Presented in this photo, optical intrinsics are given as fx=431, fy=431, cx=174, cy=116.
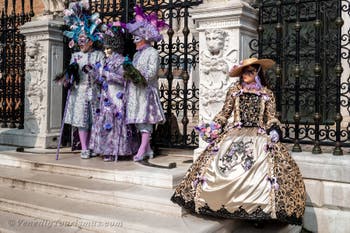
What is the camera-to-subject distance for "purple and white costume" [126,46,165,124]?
6.14 m

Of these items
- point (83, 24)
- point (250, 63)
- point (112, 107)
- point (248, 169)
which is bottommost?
point (248, 169)

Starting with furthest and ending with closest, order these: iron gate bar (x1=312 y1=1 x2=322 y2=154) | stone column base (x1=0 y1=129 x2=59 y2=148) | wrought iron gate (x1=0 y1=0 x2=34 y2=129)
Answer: wrought iron gate (x1=0 y1=0 x2=34 y2=129) < stone column base (x1=0 y1=129 x2=59 y2=148) < iron gate bar (x1=312 y1=1 x2=322 y2=154)

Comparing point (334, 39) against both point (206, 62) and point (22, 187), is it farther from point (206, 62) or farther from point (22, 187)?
point (22, 187)

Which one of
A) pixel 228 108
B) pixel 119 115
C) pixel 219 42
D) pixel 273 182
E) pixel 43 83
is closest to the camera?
pixel 273 182

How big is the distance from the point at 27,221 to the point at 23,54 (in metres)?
5.21

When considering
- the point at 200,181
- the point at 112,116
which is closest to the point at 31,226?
the point at 200,181

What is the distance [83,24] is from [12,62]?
339 centimetres

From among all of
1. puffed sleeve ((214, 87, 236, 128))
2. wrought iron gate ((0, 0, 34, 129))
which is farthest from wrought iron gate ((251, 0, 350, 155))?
wrought iron gate ((0, 0, 34, 129))

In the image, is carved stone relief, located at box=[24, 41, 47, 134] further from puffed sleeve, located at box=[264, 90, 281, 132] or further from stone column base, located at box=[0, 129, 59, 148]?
puffed sleeve, located at box=[264, 90, 281, 132]

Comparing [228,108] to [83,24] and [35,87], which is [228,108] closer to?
[83,24]

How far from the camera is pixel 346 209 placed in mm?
4855

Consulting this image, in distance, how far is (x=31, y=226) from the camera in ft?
15.0

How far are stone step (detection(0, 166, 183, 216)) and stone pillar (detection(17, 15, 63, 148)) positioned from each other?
1735 millimetres

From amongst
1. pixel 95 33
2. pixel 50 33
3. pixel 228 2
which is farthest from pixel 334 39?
pixel 50 33
